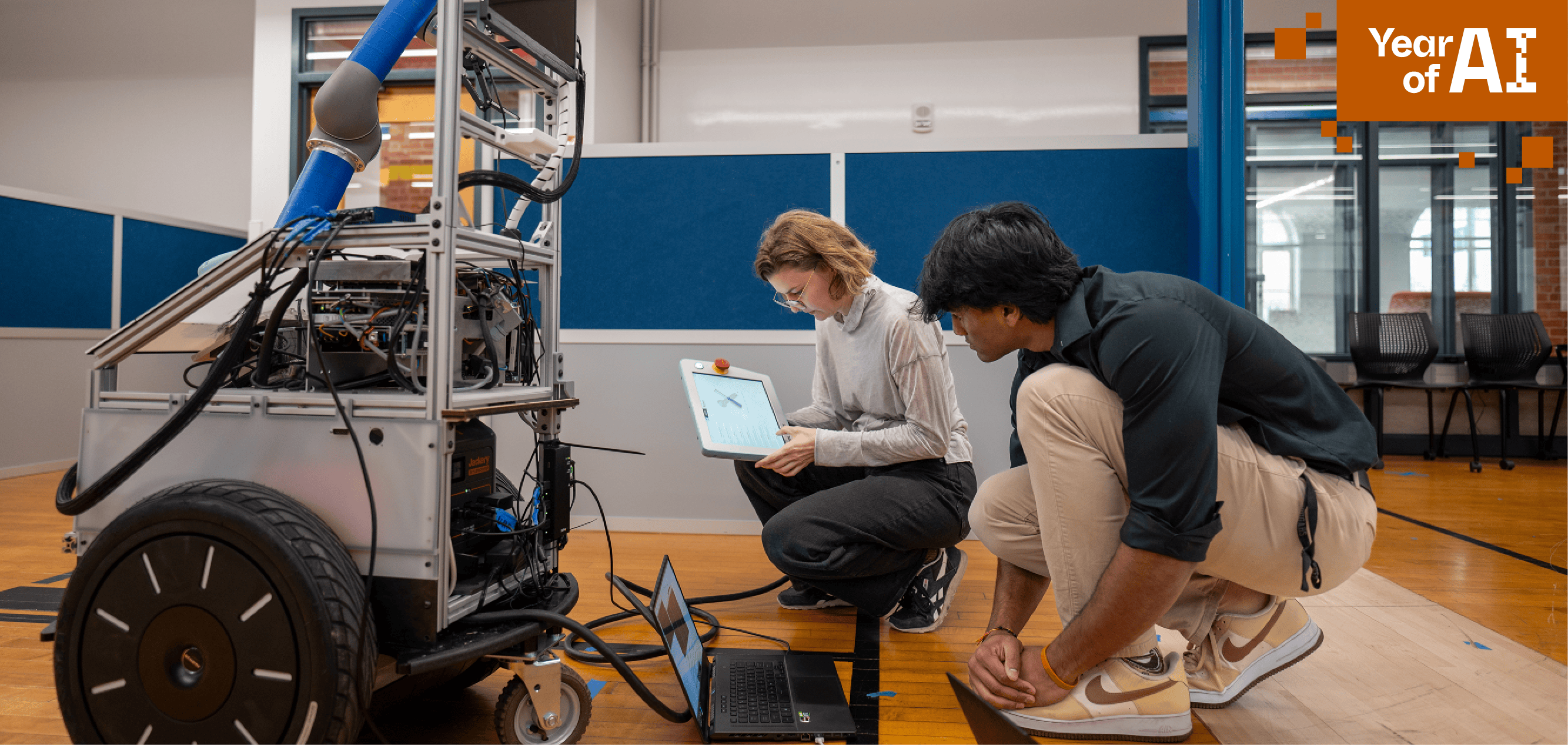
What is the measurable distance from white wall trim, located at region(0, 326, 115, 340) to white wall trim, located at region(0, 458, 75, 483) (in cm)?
62

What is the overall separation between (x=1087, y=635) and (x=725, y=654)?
0.70 meters

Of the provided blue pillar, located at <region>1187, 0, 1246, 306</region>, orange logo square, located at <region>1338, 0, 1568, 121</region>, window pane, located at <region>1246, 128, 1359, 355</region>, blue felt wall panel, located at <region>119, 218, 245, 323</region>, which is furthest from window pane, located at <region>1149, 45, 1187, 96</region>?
blue felt wall panel, located at <region>119, 218, 245, 323</region>

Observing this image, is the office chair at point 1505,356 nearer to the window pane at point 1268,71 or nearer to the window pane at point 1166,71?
the window pane at point 1268,71

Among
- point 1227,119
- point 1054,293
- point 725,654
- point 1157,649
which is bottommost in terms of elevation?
point 725,654

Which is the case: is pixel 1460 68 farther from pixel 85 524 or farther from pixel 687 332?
pixel 85 524

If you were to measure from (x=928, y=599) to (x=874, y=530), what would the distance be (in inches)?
11.1

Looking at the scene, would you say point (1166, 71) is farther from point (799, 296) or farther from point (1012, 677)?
point (1012, 677)

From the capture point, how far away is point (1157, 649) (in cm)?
125

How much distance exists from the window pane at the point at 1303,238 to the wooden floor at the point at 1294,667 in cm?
247

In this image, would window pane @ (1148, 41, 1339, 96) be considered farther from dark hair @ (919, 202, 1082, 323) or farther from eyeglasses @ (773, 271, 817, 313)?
dark hair @ (919, 202, 1082, 323)

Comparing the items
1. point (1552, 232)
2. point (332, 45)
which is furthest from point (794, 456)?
point (1552, 232)

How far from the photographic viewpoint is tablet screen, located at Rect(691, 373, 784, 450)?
5.81 feet

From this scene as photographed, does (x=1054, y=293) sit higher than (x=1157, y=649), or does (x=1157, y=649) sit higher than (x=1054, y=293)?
(x=1054, y=293)

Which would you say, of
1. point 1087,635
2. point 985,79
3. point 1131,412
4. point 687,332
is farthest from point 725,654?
point 985,79
